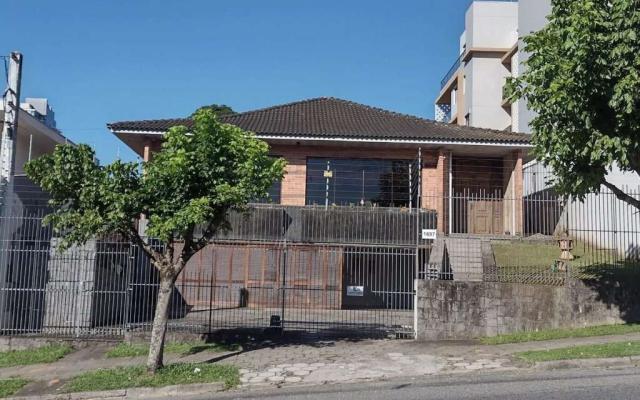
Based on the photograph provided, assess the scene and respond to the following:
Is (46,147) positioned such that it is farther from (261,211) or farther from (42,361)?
(42,361)

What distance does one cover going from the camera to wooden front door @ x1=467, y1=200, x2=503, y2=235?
19344 mm

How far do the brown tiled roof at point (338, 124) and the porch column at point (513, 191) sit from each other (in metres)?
0.87

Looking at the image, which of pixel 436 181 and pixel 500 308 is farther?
pixel 436 181

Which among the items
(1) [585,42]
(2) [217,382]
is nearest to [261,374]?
(2) [217,382]

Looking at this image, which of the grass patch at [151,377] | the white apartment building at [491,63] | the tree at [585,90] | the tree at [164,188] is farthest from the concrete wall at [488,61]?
the grass patch at [151,377]

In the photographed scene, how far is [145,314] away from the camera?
568 inches

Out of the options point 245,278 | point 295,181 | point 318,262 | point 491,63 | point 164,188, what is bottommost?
point 245,278

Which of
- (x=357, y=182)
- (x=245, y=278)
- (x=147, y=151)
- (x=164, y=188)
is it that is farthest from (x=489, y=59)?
(x=164, y=188)

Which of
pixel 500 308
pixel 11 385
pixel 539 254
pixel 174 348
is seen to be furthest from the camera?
pixel 539 254

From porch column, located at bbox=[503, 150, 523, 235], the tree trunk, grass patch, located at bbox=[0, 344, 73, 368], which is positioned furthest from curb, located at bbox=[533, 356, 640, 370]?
porch column, located at bbox=[503, 150, 523, 235]

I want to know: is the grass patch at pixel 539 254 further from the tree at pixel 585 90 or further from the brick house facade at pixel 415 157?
the tree at pixel 585 90

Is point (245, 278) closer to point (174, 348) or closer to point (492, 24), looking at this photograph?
point (174, 348)

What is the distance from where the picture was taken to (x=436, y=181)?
1964 cm

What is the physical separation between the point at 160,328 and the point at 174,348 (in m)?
2.26
